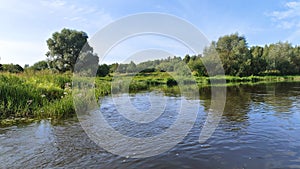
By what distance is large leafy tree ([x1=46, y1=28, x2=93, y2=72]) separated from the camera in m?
57.9

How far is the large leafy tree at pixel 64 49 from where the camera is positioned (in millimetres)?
57938

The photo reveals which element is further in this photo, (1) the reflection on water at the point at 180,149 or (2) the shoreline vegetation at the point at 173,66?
(2) the shoreline vegetation at the point at 173,66

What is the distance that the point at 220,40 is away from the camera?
69.4m

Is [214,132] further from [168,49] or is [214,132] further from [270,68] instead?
[270,68]

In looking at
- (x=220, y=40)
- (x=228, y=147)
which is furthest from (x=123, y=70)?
(x=220, y=40)

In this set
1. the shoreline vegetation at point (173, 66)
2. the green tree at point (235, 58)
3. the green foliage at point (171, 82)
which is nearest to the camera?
the shoreline vegetation at point (173, 66)

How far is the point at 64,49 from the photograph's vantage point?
192 ft

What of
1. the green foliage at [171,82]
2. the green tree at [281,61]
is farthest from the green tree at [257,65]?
the green foliage at [171,82]

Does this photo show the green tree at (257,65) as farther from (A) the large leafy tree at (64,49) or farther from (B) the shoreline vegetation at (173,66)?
(A) the large leafy tree at (64,49)

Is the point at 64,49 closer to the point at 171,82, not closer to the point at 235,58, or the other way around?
the point at 171,82

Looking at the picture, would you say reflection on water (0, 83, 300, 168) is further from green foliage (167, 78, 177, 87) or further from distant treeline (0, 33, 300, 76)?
distant treeline (0, 33, 300, 76)

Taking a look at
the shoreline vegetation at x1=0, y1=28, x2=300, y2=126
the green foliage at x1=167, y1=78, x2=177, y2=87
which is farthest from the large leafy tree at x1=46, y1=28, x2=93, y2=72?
the green foliage at x1=167, y1=78, x2=177, y2=87

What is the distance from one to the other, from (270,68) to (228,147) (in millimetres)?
66261

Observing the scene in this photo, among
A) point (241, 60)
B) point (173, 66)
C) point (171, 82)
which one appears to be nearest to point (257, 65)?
point (241, 60)
